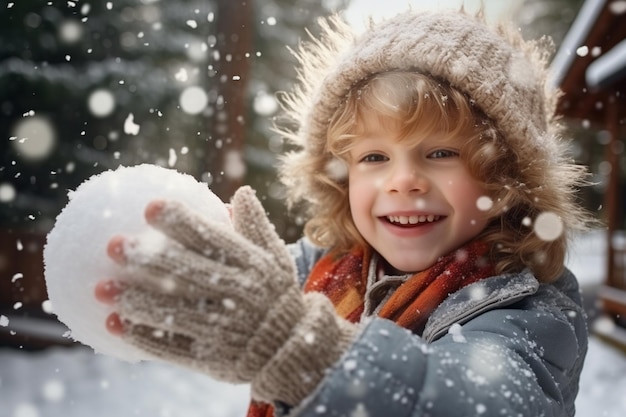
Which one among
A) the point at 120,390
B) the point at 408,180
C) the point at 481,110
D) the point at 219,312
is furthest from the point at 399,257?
the point at 120,390

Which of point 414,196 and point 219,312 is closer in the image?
point 219,312

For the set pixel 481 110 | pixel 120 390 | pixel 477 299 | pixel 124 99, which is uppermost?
pixel 481 110

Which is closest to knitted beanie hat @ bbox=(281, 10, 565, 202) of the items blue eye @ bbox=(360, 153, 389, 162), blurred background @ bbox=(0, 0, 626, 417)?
blue eye @ bbox=(360, 153, 389, 162)

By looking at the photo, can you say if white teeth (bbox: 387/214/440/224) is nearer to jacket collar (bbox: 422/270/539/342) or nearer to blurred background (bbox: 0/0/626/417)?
jacket collar (bbox: 422/270/539/342)

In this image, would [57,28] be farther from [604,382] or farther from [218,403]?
[604,382]

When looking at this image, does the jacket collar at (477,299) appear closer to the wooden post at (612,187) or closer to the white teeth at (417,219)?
the white teeth at (417,219)

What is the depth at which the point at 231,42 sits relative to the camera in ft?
19.5

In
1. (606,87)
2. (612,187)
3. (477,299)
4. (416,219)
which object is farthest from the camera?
(612,187)

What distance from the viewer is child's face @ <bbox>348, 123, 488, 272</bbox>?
1.87 metres

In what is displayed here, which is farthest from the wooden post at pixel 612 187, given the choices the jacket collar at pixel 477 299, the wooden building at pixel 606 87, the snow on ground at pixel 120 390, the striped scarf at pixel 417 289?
the jacket collar at pixel 477 299

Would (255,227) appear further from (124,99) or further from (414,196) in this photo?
(124,99)

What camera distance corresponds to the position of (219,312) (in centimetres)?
113

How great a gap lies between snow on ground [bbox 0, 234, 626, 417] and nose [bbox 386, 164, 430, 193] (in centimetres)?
341

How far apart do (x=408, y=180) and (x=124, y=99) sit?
7.56 m
